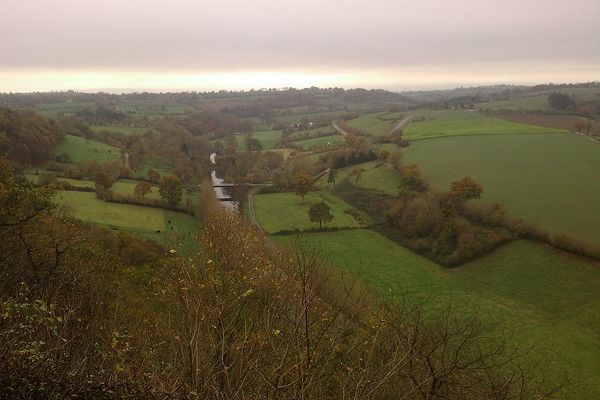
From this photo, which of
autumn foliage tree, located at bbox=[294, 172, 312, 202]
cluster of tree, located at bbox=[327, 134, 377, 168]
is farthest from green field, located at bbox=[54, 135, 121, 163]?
cluster of tree, located at bbox=[327, 134, 377, 168]

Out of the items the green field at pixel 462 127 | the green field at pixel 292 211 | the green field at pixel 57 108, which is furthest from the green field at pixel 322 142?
the green field at pixel 57 108

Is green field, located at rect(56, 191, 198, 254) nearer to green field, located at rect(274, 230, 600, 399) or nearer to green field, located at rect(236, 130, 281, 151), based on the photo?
green field, located at rect(274, 230, 600, 399)

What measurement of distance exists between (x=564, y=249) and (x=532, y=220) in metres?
6.23

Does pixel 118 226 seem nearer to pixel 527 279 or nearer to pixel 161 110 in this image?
pixel 527 279

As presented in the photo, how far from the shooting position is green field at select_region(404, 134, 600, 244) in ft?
141

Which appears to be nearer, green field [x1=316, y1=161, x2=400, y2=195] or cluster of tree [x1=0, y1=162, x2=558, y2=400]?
cluster of tree [x1=0, y1=162, x2=558, y2=400]

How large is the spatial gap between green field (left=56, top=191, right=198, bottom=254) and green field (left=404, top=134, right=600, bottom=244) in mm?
33760

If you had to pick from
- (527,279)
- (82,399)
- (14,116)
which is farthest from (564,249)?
(14,116)

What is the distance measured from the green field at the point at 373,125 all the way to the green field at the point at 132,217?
58501mm

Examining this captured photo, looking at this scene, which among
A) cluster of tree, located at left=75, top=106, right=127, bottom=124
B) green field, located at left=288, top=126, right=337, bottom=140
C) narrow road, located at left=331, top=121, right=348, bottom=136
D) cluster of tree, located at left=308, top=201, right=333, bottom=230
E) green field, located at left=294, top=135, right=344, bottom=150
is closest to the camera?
cluster of tree, located at left=308, top=201, right=333, bottom=230

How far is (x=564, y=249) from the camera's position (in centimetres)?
3675

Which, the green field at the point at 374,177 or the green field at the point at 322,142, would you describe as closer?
the green field at the point at 374,177

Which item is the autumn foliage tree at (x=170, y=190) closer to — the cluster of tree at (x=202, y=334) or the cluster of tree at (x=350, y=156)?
the cluster of tree at (x=202, y=334)

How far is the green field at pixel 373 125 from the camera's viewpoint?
99.9 m
